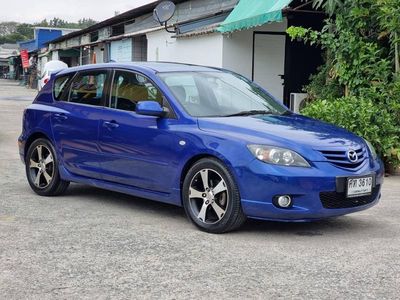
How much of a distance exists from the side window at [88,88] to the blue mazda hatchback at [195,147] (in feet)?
0.05

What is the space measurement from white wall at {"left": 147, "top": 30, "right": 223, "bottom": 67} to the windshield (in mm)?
8043

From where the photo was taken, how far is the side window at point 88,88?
22.4 ft

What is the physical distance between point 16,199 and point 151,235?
232cm

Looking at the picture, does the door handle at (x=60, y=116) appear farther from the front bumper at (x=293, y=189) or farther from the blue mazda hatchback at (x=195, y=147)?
the front bumper at (x=293, y=189)

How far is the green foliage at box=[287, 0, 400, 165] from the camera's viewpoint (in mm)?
9117

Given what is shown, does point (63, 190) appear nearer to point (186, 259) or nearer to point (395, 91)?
point (186, 259)

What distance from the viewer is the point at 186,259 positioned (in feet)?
15.5

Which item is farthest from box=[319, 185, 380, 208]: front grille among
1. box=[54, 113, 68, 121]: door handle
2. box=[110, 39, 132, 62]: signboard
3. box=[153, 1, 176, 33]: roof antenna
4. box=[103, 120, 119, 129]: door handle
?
box=[110, 39, 132, 62]: signboard

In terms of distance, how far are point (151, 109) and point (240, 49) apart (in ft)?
29.8

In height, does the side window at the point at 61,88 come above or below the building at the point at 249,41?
below

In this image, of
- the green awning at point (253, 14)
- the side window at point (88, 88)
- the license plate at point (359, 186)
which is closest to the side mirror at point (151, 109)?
the side window at point (88, 88)

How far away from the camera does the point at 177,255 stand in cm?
484

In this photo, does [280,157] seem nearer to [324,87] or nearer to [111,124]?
[111,124]

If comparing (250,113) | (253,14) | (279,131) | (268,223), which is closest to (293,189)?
(279,131)
